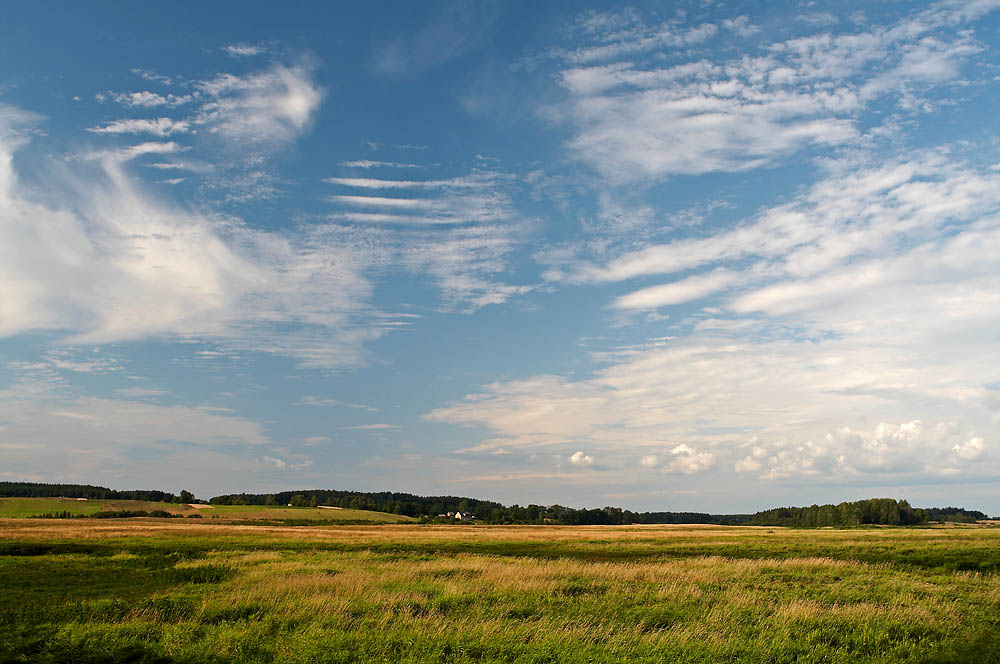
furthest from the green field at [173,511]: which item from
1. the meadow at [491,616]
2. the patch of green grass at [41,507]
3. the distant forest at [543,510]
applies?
the meadow at [491,616]

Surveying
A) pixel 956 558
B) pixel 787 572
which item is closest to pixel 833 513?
pixel 956 558

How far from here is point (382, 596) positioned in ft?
59.0

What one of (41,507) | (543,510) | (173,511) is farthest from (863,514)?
(41,507)

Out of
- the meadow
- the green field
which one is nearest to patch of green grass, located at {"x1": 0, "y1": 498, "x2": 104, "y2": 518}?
the green field

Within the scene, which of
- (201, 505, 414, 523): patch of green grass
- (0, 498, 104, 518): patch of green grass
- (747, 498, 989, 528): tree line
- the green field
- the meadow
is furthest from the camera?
(747, 498, 989, 528): tree line

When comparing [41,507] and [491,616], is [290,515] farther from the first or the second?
[491,616]

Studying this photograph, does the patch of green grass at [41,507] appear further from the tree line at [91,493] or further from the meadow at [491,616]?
the meadow at [491,616]

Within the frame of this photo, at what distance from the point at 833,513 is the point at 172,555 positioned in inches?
7000

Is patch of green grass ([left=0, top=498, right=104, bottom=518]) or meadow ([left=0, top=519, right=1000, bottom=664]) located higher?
meadow ([left=0, top=519, right=1000, bottom=664])

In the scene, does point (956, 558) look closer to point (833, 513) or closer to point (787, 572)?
point (787, 572)

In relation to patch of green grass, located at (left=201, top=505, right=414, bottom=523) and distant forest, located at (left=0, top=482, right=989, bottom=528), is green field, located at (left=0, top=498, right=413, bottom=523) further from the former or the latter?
distant forest, located at (left=0, top=482, right=989, bottom=528)

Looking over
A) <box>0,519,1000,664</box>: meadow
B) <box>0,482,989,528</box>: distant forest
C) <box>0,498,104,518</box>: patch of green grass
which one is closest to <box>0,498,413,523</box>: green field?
<box>0,498,104,518</box>: patch of green grass

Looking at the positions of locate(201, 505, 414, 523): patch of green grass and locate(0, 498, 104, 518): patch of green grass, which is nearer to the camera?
locate(0, 498, 104, 518): patch of green grass

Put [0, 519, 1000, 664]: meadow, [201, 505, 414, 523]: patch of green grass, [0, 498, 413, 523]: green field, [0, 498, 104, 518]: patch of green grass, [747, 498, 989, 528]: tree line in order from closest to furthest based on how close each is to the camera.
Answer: [0, 519, 1000, 664]: meadow → [0, 498, 104, 518]: patch of green grass → [0, 498, 413, 523]: green field → [201, 505, 414, 523]: patch of green grass → [747, 498, 989, 528]: tree line
